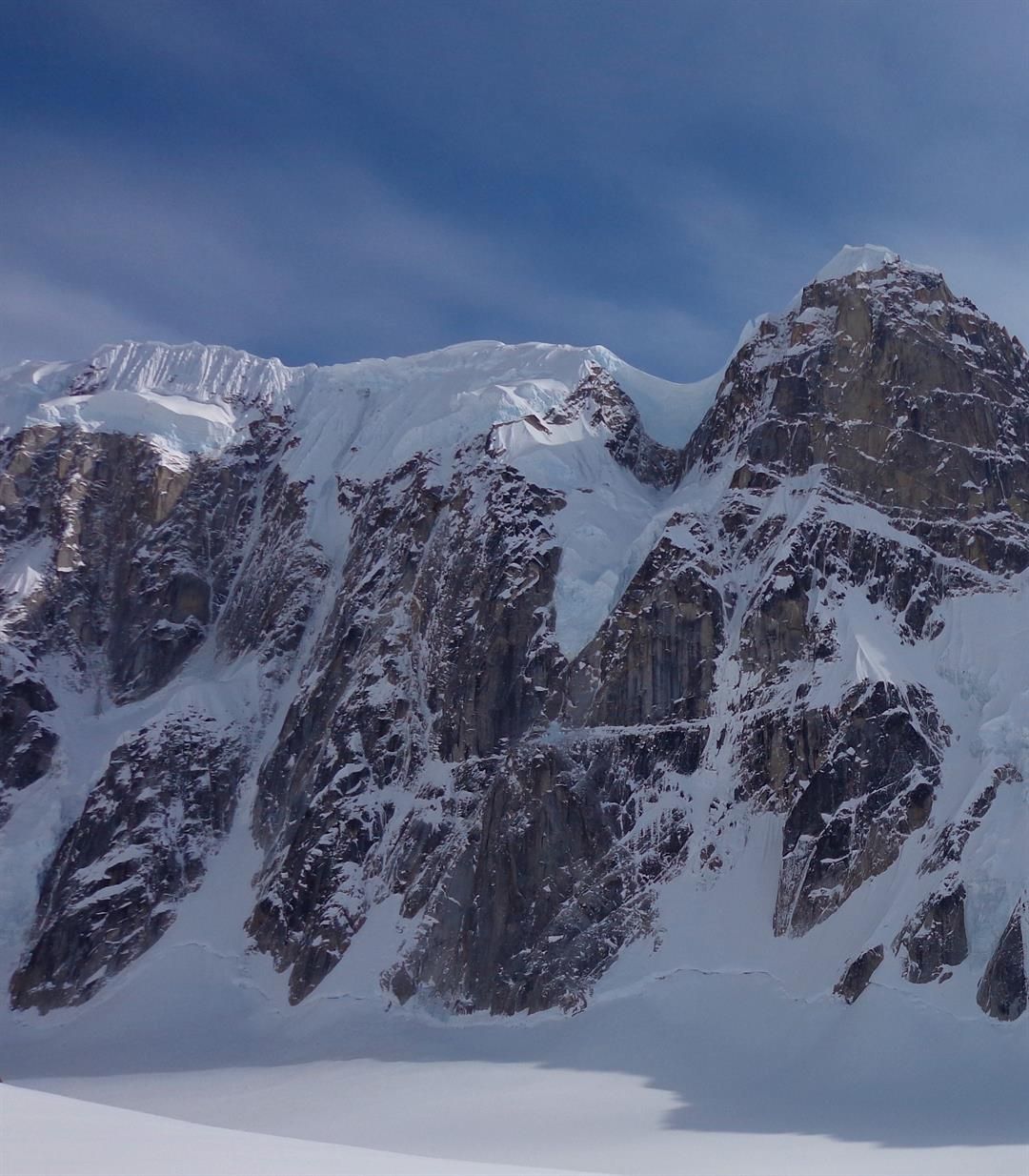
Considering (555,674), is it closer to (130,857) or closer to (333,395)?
(130,857)

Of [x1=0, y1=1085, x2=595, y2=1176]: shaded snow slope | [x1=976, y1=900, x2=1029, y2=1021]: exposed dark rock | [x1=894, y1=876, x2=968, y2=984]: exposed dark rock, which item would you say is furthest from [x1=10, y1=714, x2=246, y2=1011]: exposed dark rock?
[x1=0, y1=1085, x2=595, y2=1176]: shaded snow slope

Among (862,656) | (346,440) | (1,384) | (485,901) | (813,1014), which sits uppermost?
(1,384)

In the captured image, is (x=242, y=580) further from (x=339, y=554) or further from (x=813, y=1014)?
(x=813, y=1014)

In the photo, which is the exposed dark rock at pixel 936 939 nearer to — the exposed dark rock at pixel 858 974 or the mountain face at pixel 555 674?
the mountain face at pixel 555 674

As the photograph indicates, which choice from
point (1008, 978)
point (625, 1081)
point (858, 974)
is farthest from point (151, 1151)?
point (858, 974)

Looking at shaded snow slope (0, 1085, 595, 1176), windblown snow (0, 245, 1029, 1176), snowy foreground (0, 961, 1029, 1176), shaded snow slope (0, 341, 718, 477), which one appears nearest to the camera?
shaded snow slope (0, 1085, 595, 1176)

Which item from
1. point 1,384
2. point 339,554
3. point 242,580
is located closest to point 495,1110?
point 339,554

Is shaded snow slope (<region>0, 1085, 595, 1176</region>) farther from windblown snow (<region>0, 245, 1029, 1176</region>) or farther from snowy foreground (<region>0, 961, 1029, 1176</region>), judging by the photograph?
snowy foreground (<region>0, 961, 1029, 1176</region>)
